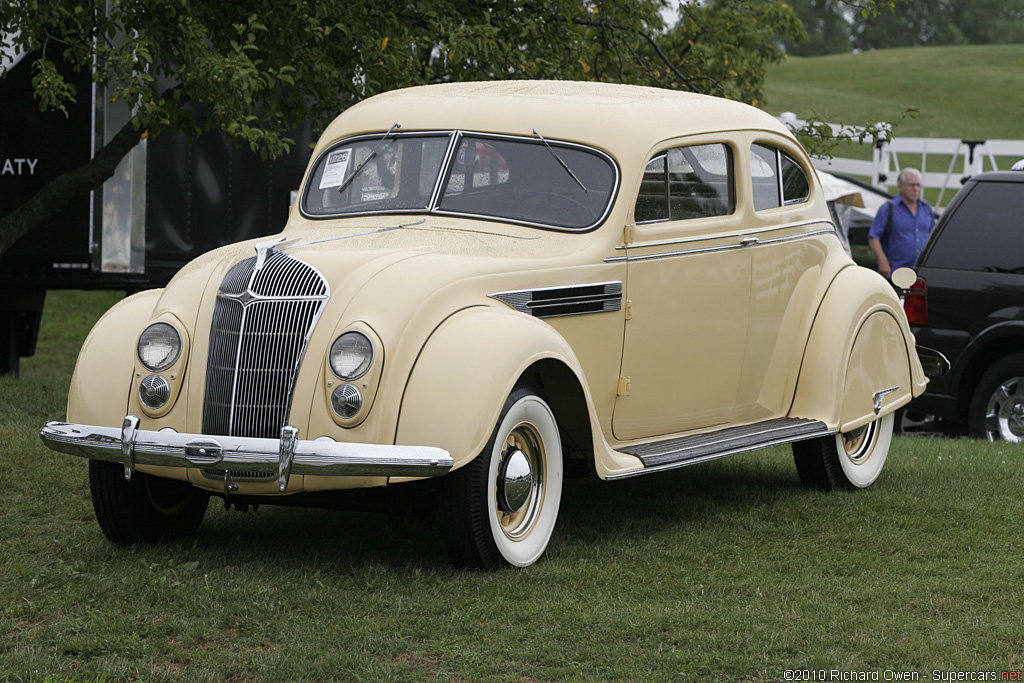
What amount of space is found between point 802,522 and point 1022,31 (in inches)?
3571

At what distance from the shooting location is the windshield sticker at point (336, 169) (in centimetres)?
666

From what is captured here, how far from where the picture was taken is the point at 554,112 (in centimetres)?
645

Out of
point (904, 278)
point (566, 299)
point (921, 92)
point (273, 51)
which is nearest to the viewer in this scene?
point (566, 299)

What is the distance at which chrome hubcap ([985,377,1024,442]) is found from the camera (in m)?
9.61

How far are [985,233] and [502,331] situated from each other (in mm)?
5508

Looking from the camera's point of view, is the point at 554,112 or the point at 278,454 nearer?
the point at 278,454

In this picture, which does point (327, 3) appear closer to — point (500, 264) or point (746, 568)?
point (500, 264)

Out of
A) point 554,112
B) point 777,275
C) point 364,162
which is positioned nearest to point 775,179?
point 777,275

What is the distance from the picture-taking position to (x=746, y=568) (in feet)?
18.4

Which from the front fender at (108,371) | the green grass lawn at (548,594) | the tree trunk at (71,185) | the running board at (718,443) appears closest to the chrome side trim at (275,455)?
the front fender at (108,371)

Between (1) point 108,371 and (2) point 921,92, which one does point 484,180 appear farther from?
(2) point 921,92

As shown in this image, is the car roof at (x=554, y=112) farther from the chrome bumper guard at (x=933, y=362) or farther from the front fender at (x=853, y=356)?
the chrome bumper guard at (x=933, y=362)

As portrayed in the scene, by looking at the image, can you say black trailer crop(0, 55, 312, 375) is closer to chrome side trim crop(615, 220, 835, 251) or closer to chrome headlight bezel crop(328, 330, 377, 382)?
chrome side trim crop(615, 220, 835, 251)

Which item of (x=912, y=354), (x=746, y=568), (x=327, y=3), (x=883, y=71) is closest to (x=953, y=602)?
(x=746, y=568)
